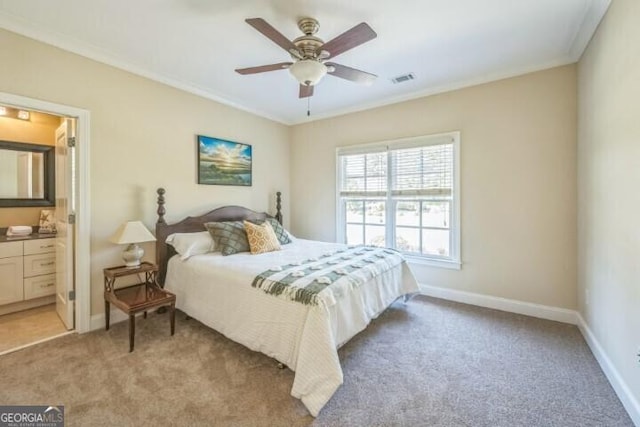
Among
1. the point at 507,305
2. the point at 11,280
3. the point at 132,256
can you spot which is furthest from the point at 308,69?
the point at 11,280

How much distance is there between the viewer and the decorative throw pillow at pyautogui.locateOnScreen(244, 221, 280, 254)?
3.25 m

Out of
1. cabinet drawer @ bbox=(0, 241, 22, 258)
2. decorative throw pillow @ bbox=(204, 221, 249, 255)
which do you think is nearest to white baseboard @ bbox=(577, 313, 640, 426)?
decorative throw pillow @ bbox=(204, 221, 249, 255)

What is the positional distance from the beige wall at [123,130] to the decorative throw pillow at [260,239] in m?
0.83

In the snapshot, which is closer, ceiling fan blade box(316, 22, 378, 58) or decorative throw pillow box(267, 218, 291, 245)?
ceiling fan blade box(316, 22, 378, 58)

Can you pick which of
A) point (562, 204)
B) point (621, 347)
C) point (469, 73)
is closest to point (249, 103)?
point (469, 73)

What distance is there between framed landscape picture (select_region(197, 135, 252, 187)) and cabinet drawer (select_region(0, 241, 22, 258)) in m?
2.01

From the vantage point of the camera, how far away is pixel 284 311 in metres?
2.06

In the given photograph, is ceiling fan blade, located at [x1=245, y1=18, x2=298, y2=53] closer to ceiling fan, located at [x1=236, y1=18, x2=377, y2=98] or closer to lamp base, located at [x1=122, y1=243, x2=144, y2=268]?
ceiling fan, located at [x1=236, y1=18, x2=377, y2=98]

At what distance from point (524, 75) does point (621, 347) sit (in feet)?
8.57

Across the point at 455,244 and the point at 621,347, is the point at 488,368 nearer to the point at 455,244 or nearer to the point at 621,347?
the point at 621,347

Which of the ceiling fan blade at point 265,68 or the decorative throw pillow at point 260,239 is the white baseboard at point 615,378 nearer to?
the decorative throw pillow at point 260,239

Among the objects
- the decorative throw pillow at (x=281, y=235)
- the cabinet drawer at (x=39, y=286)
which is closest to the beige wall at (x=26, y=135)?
the cabinet drawer at (x=39, y=286)

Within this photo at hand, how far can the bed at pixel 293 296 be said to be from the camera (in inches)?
72.1

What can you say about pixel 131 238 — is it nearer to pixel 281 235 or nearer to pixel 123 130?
pixel 123 130
